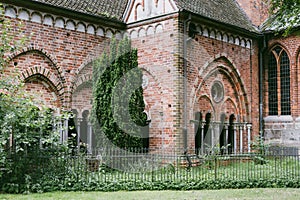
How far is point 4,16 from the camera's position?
48.8 ft

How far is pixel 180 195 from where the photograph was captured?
1200cm

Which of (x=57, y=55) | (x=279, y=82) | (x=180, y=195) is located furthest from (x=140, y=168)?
(x=279, y=82)

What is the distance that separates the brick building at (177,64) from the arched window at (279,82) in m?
0.05

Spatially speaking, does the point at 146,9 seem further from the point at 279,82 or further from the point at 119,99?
the point at 279,82

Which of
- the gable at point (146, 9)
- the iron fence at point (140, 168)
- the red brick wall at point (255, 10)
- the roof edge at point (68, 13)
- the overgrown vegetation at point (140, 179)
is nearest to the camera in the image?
the overgrown vegetation at point (140, 179)

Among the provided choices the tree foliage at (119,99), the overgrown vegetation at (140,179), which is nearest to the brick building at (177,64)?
the tree foliage at (119,99)

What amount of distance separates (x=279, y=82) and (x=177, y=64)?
692cm

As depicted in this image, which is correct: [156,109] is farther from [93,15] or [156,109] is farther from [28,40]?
[28,40]

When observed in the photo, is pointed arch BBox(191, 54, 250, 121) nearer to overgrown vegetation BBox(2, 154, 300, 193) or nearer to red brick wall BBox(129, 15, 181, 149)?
red brick wall BBox(129, 15, 181, 149)

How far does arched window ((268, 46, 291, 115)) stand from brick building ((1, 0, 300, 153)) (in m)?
A: 0.05

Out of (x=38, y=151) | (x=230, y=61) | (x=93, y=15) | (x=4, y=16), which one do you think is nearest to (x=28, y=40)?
(x=4, y=16)

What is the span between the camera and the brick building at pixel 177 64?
1620 cm

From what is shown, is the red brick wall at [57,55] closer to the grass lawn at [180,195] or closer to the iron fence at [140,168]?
the iron fence at [140,168]

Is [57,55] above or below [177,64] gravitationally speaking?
above
